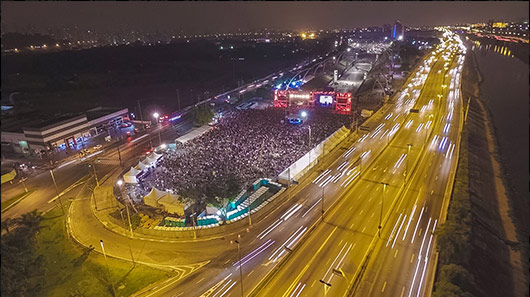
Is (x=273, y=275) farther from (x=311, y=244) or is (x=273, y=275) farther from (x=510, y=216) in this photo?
(x=510, y=216)

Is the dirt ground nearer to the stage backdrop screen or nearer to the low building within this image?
the stage backdrop screen

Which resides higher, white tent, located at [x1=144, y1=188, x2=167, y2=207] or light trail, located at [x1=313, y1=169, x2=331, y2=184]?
white tent, located at [x1=144, y1=188, x2=167, y2=207]

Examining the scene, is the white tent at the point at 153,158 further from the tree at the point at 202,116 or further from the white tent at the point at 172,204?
the tree at the point at 202,116

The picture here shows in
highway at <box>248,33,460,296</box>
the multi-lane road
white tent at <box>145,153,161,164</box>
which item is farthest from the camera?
white tent at <box>145,153,161,164</box>

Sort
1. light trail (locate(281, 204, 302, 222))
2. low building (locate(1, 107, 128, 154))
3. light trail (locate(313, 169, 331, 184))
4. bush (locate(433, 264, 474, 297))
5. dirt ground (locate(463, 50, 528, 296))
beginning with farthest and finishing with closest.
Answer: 1. low building (locate(1, 107, 128, 154))
2. light trail (locate(313, 169, 331, 184))
3. light trail (locate(281, 204, 302, 222))
4. dirt ground (locate(463, 50, 528, 296))
5. bush (locate(433, 264, 474, 297))

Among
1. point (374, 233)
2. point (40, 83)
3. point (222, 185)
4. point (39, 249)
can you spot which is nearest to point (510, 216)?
point (374, 233)

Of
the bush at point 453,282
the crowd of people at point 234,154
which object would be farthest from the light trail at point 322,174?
the bush at point 453,282

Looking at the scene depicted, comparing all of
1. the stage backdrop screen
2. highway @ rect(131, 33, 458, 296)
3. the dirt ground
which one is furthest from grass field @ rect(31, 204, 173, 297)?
the stage backdrop screen
